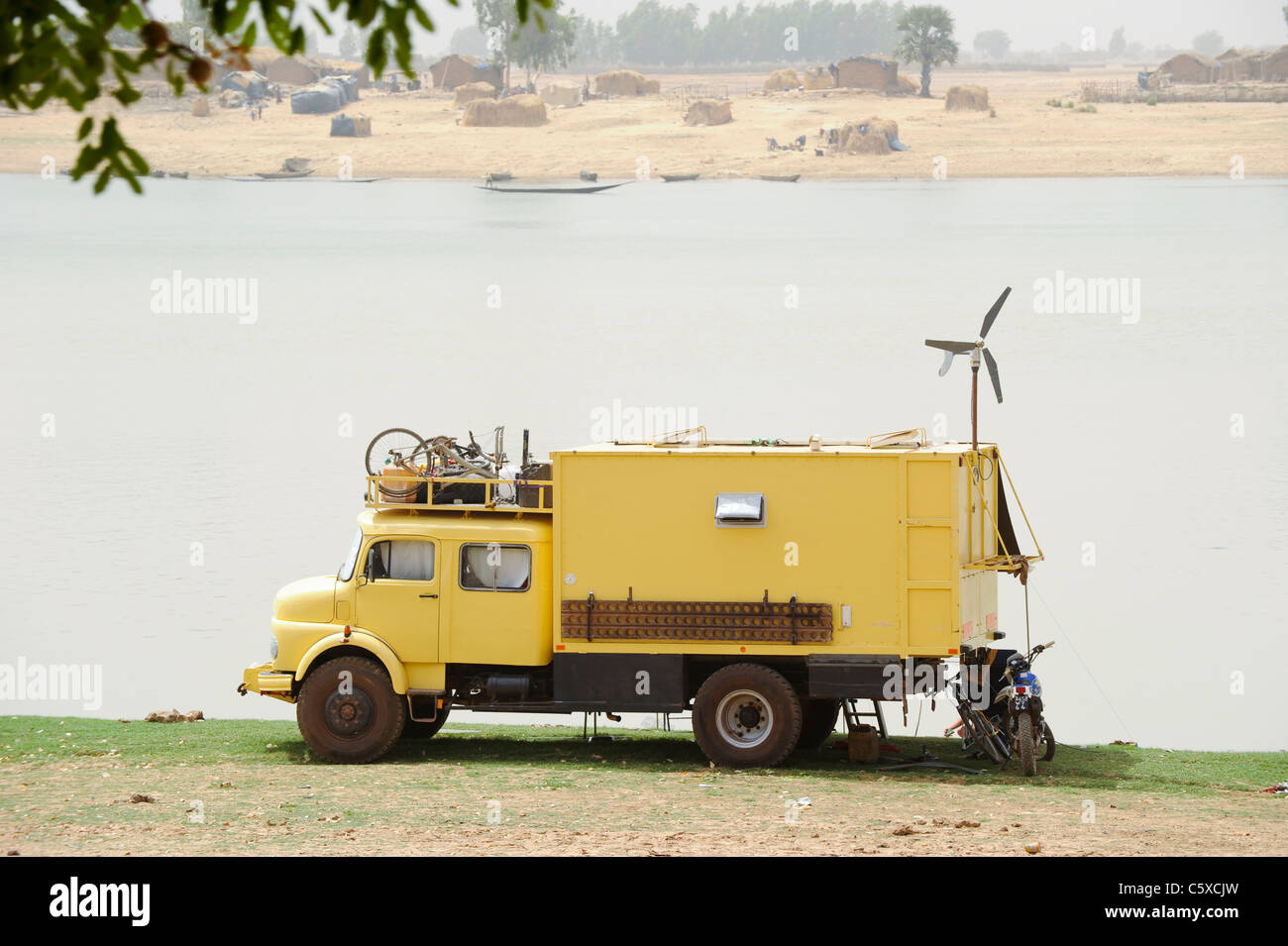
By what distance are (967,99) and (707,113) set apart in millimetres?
24549

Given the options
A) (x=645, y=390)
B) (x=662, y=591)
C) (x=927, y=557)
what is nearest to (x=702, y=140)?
(x=645, y=390)

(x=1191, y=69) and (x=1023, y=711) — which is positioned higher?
(x=1191, y=69)

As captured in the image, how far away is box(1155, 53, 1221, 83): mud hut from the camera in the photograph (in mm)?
194000

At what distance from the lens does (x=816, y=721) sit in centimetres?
1836

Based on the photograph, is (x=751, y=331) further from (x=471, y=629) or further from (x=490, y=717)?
(x=471, y=629)

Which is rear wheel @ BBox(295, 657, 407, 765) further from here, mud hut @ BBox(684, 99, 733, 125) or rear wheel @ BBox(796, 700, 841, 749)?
mud hut @ BBox(684, 99, 733, 125)

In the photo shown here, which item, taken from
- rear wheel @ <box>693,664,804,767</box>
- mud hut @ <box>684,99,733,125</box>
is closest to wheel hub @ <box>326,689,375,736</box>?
rear wheel @ <box>693,664,804,767</box>

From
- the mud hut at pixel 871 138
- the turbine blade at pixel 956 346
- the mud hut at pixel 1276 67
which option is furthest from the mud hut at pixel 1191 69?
the turbine blade at pixel 956 346

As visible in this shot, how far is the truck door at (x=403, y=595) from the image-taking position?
17.5 m

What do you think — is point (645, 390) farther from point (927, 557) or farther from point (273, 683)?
point (927, 557)

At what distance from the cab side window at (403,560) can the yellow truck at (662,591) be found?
0.02 meters

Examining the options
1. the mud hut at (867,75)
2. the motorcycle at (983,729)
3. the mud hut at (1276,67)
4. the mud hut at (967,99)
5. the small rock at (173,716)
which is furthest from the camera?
the mud hut at (1276,67)

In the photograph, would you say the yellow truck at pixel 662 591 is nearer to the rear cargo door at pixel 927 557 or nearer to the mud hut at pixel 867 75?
the rear cargo door at pixel 927 557

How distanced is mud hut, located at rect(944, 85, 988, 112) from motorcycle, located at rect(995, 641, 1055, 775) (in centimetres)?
15738
